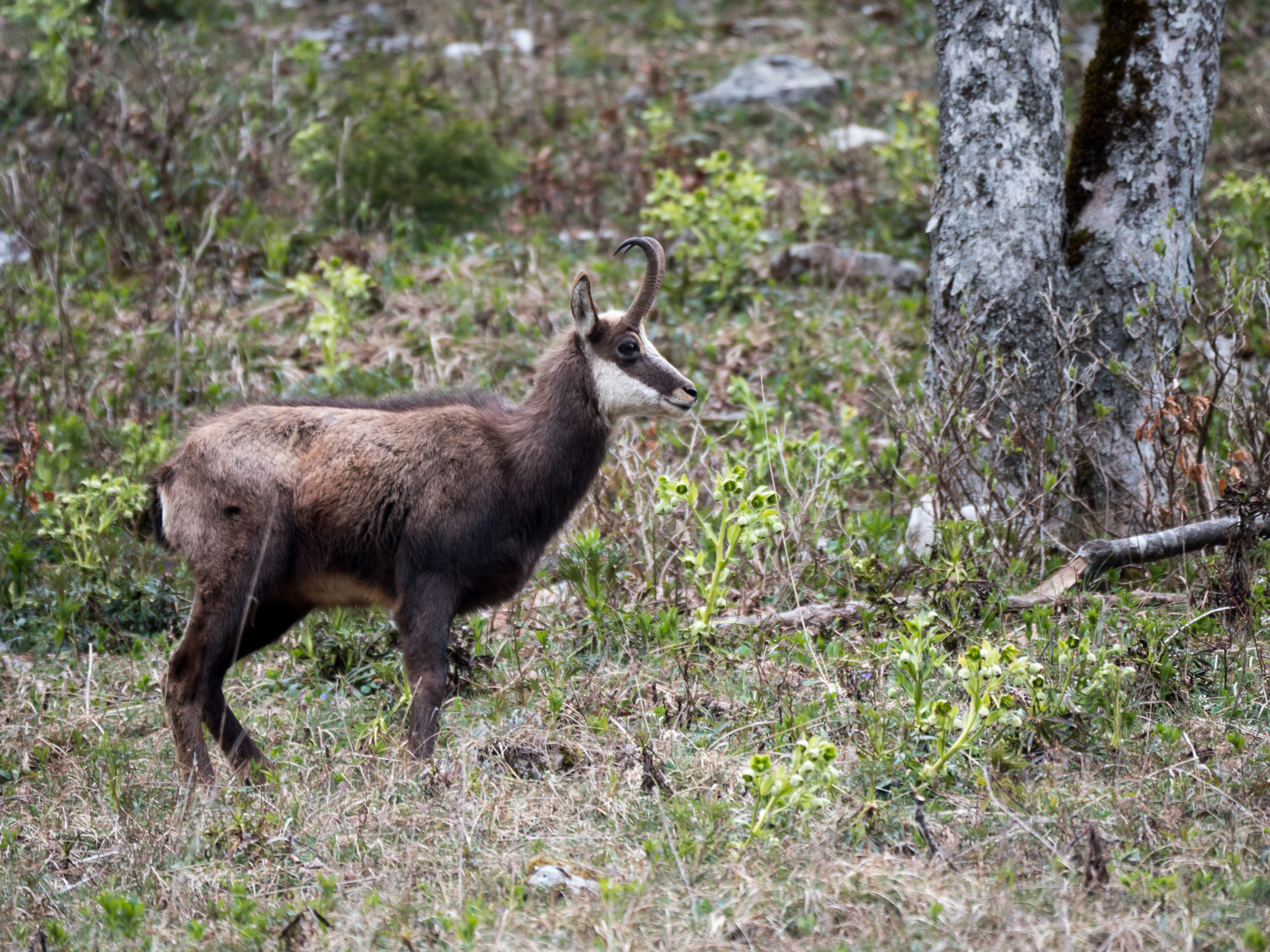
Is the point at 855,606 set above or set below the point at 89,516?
above

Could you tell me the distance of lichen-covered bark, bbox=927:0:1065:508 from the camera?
5668 millimetres

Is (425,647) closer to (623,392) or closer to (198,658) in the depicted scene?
(198,658)

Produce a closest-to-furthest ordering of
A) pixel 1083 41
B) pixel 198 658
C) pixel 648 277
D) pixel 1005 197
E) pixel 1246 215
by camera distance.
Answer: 1. pixel 198 658
2. pixel 648 277
3. pixel 1005 197
4. pixel 1246 215
5. pixel 1083 41

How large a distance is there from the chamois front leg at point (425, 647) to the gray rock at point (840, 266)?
18.0 ft

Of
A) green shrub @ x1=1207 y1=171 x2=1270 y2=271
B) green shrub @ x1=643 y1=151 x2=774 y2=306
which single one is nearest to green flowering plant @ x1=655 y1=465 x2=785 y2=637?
green shrub @ x1=643 y1=151 x2=774 y2=306

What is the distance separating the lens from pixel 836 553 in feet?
19.9

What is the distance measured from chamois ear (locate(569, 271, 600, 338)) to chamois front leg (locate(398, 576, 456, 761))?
1264 mm

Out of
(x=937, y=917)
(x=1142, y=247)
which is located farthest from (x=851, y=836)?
(x=1142, y=247)

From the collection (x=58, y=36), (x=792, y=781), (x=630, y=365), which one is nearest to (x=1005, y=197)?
(x=630, y=365)

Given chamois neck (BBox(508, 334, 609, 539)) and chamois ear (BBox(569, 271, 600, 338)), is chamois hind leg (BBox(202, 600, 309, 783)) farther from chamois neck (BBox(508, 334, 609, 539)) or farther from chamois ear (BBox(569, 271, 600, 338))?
chamois ear (BBox(569, 271, 600, 338))

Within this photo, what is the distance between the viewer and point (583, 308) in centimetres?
513

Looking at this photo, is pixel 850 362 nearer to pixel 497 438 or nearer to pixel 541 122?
pixel 497 438

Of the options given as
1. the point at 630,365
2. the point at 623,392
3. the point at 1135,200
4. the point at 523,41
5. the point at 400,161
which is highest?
the point at 523,41

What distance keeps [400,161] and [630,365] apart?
5231 millimetres
